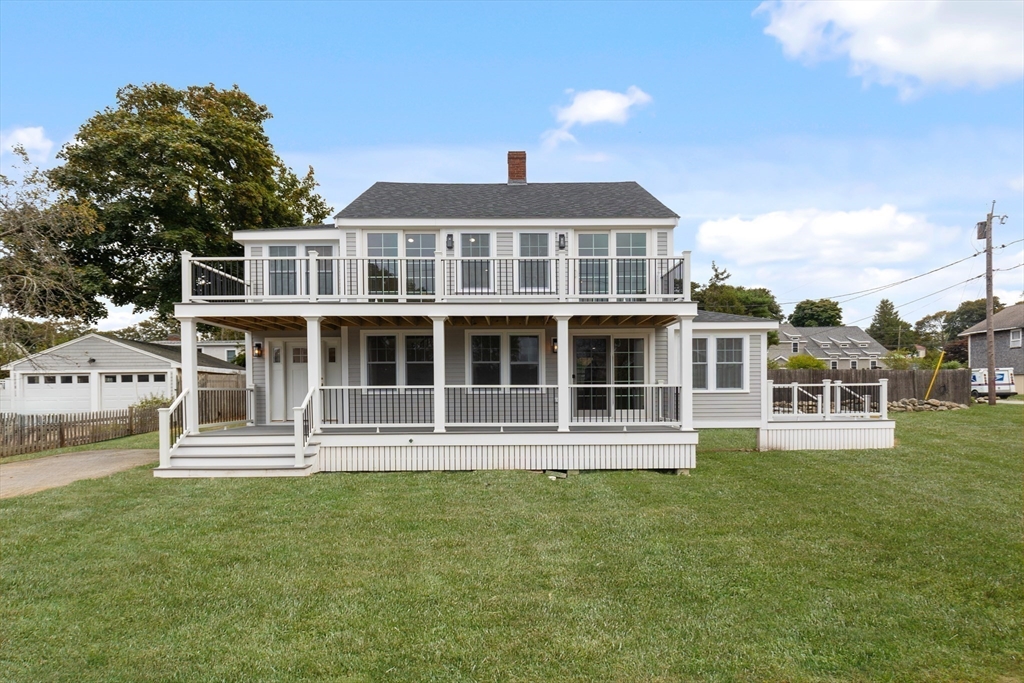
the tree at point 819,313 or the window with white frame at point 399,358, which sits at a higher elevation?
the tree at point 819,313

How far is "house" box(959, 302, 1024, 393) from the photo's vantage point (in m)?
37.3

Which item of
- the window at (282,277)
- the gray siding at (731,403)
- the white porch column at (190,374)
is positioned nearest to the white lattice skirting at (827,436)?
the gray siding at (731,403)

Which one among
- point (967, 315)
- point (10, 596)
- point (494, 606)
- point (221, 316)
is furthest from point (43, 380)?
point (967, 315)

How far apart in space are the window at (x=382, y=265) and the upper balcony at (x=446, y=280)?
2 cm

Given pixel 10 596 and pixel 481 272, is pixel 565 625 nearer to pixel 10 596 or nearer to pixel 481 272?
pixel 10 596

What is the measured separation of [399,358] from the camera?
44.4ft

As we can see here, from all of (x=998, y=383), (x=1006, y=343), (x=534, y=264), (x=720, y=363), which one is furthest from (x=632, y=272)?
(x=1006, y=343)

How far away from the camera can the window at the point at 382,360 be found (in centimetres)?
1355

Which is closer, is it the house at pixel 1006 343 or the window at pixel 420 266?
the window at pixel 420 266

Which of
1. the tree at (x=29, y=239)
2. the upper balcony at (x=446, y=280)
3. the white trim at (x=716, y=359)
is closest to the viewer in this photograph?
the upper balcony at (x=446, y=280)

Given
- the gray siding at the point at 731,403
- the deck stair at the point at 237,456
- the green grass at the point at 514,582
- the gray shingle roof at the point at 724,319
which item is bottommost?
the green grass at the point at 514,582

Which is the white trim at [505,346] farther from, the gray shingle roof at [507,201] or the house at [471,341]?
the gray shingle roof at [507,201]

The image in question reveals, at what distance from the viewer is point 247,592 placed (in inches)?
206

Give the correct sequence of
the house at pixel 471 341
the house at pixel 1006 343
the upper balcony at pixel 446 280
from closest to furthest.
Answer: the house at pixel 471 341 → the upper balcony at pixel 446 280 → the house at pixel 1006 343
